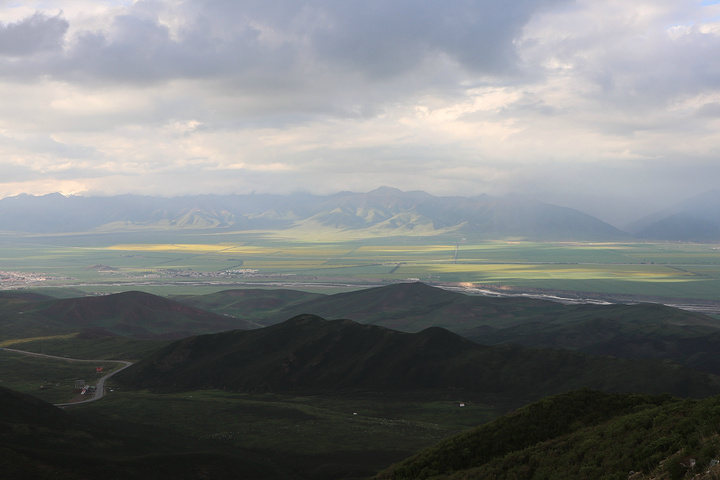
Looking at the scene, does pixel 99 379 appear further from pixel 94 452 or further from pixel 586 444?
pixel 586 444

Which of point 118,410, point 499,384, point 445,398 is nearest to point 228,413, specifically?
point 118,410

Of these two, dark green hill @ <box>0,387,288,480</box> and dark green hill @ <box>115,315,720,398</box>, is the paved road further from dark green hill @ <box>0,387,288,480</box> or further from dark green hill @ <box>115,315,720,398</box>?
dark green hill @ <box>0,387,288,480</box>

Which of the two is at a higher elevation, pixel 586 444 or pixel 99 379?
pixel 586 444

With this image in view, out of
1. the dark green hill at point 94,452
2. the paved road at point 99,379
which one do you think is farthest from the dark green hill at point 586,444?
the paved road at point 99,379

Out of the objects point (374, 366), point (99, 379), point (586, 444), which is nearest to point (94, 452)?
point (586, 444)

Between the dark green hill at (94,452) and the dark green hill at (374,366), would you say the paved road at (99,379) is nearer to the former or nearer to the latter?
the dark green hill at (374,366)

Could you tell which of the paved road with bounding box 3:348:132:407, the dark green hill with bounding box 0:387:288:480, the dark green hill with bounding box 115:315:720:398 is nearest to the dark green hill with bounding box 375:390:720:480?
the dark green hill with bounding box 0:387:288:480
